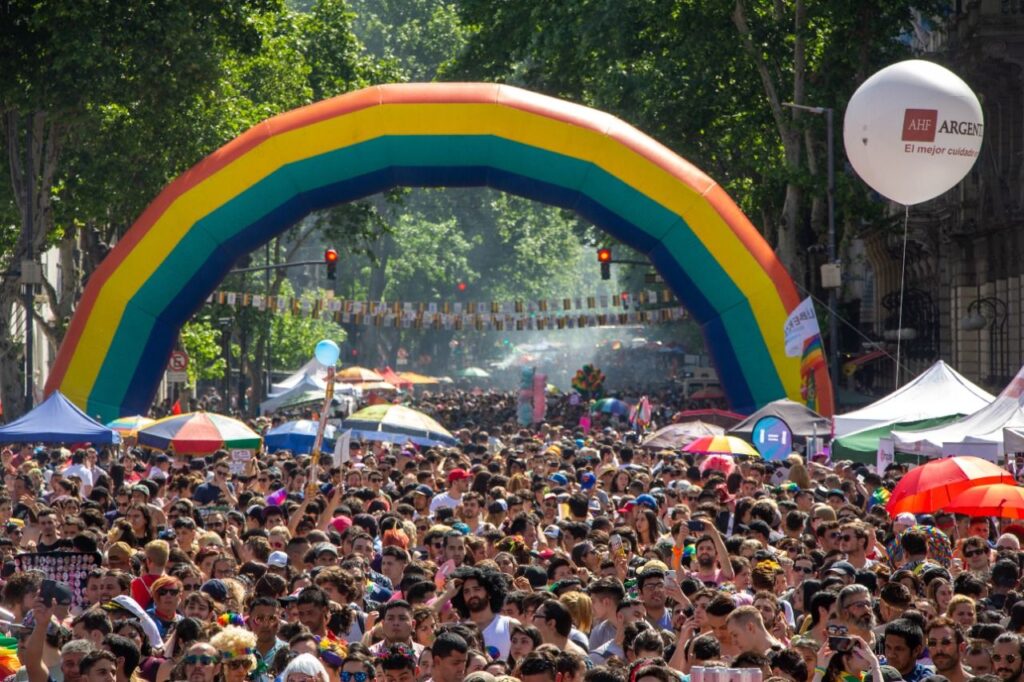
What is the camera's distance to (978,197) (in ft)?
120

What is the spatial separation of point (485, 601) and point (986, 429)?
9.31 meters

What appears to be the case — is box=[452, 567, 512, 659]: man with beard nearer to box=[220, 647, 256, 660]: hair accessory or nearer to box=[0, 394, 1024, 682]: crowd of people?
box=[0, 394, 1024, 682]: crowd of people

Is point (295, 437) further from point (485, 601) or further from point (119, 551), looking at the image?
point (485, 601)

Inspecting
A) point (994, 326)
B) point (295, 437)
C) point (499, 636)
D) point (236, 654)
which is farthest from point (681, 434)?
point (236, 654)

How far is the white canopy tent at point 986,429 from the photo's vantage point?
1780 centimetres

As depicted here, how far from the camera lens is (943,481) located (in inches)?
580

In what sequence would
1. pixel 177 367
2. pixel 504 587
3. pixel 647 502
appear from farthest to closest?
pixel 177 367, pixel 647 502, pixel 504 587

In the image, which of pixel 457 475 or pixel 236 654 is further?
pixel 457 475

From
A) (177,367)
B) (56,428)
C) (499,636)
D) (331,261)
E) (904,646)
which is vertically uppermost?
(331,261)

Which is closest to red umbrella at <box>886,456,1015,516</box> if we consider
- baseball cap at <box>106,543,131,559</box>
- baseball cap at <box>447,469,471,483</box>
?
baseball cap at <box>447,469,471,483</box>

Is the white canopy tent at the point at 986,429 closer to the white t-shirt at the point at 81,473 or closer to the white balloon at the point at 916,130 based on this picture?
the white balloon at the point at 916,130

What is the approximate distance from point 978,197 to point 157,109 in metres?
16.2

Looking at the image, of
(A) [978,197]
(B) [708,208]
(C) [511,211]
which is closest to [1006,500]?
(B) [708,208]

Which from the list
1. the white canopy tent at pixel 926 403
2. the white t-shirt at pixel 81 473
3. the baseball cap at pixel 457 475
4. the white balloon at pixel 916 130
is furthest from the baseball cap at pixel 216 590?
the white canopy tent at pixel 926 403
